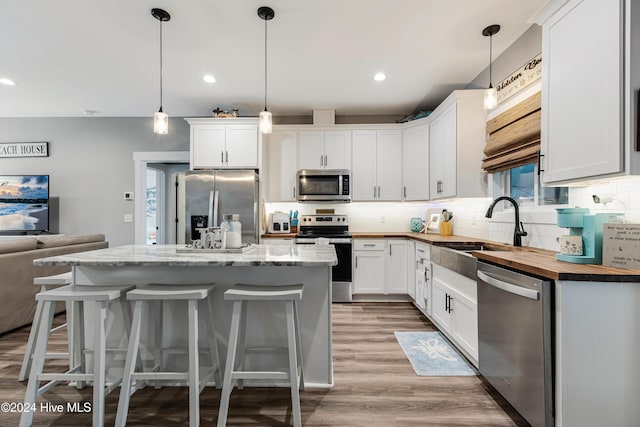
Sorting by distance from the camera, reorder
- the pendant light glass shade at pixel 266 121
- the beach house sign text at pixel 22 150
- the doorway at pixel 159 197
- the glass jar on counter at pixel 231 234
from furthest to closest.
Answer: the beach house sign text at pixel 22 150 → the doorway at pixel 159 197 → the pendant light glass shade at pixel 266 121 → the glass jar on counter at pixel 231 234

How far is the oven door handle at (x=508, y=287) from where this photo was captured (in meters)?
1.55

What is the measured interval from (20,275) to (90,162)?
2.41 meters

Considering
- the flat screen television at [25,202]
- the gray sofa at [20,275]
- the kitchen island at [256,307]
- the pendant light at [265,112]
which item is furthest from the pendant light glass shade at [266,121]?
the flat screen television at [25,202]

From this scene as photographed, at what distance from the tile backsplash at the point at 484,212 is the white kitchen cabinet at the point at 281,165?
281mm

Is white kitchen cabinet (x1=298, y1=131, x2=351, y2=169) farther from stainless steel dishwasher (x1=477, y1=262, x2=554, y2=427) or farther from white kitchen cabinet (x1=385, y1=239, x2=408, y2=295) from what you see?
stainless steel dishwasher (x1=477, y1=262, x2=554, y2=427)

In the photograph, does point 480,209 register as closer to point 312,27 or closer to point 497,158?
point 497,158

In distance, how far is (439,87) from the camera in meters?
3.80

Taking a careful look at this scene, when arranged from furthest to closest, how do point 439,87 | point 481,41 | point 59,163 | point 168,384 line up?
point 59,163
point 439,87
point 481,41
point 168,384

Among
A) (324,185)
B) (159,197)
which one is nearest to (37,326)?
(324,185)

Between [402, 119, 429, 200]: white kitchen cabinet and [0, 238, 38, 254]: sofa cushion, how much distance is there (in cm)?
432

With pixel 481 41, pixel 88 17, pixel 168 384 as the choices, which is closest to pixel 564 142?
pixel 481 41

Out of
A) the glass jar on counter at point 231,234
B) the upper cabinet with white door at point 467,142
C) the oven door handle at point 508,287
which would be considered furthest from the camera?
the upper cabinet with white door at point 467,142

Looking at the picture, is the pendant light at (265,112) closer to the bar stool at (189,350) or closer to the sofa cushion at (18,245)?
the bar stool at (189,350)

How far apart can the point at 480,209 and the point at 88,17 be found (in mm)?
3989
